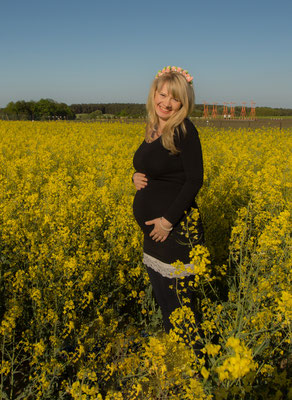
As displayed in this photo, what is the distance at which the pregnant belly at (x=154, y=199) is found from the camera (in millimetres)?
2020

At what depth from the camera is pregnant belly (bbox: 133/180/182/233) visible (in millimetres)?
2020

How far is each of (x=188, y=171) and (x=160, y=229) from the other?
1.27ft

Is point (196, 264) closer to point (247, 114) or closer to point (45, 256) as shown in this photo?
point (45, 256)

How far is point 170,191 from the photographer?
202 centimetres

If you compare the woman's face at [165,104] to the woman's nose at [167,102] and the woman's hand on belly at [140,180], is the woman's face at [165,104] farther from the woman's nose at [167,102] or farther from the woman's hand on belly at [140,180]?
the woman's hand on belly at [140,180]

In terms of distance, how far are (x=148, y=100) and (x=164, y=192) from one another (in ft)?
1.94

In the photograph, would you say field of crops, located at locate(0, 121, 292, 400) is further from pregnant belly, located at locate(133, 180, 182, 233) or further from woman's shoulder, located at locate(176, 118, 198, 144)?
woman's shoulder, located at locate(176, 118, 198, 144)

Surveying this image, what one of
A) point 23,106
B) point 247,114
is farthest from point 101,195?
point 23,106

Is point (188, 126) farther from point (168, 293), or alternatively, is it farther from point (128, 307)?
point (128, 307)

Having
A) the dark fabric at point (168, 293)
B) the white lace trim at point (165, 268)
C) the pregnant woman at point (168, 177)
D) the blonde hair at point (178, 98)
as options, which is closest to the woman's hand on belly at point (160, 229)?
the pregnant woman at point (168, 177)

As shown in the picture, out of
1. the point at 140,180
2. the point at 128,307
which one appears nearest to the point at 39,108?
the point at 128,307

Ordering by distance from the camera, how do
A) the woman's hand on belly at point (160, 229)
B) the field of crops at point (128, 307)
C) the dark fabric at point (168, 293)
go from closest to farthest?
the field of crops at point (128, 307) → the woman's hand on belly at point (160, 229) → the dark fabric at point (168, 293)

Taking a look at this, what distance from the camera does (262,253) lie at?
1.93 meters

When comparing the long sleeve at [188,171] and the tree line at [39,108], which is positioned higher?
the tree line at [39,108]
